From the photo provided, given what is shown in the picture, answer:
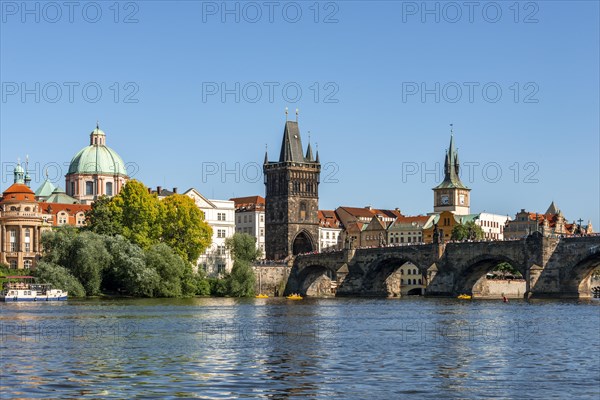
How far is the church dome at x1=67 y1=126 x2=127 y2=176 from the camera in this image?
177500 mm

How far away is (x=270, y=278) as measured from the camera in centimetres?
14862

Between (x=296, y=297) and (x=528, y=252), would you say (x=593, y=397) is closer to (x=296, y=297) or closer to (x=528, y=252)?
(x=528, y=252)

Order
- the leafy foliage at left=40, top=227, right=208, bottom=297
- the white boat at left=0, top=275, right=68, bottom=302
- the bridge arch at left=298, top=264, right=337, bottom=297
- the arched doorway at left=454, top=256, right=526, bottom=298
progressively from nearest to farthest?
the white boat at left=0, top=275, right=68, bottom=302
the leafy foliage at left=40, top=227, right=208, bottom=297
the arched doorway at left=454, top=256, right=526, bottom=298
the bridge arch at left=298, top=264, right=337, bottom=297

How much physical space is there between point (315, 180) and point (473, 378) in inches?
5461

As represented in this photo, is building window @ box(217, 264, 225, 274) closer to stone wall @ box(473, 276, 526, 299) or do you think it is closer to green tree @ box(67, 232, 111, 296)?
stone wall @ box(473, 276, 526, 299)

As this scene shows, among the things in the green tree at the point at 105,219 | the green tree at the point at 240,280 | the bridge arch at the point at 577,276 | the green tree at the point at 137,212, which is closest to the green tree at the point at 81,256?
the green tree at the point at 105,219

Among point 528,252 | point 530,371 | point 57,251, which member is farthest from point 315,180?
point 530,371

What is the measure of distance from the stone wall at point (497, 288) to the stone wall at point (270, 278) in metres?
28.7

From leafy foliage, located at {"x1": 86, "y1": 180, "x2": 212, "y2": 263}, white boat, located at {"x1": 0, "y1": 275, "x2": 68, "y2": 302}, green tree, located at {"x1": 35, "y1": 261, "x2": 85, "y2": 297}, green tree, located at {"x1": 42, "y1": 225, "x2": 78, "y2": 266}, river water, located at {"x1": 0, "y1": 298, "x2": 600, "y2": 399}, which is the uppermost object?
leafy foliage, located at {"x1": 86, "y1": 180, "x2": 212, "y2": 263}

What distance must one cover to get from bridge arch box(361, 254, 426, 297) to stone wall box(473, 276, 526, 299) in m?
9.28

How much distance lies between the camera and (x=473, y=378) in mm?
36656

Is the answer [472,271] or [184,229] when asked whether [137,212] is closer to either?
[184,229]

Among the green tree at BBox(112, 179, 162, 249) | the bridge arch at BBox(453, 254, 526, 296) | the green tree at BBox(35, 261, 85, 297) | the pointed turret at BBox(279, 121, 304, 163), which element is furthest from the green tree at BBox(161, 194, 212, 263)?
the pointed turret at BBox(279, 121, 304, 163)

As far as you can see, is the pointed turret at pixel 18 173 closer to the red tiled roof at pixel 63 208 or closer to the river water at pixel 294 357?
the red tiled roof at pixel 63 208
